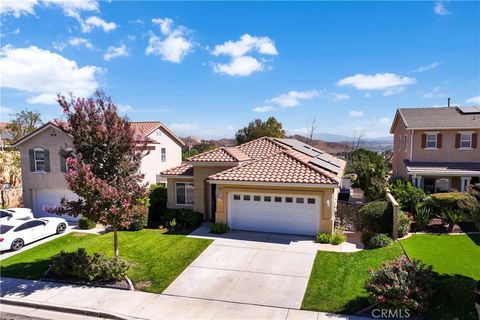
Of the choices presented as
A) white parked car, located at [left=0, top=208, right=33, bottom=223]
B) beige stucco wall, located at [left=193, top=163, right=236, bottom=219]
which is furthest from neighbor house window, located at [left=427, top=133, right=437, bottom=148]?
white parked car, located at [left=0, top=208, right=33, bottom=223]

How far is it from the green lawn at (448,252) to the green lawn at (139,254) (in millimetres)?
8932

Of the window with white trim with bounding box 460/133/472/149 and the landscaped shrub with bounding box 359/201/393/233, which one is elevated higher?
the window with white trim with bounding box 460/133/472/149

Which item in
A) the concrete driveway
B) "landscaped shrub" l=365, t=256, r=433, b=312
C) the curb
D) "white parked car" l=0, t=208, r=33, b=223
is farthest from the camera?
"white parked car" l=0, t=208, r=33, b=223

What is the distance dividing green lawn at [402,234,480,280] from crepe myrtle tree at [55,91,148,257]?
35.6ft

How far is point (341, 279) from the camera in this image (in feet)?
37.9

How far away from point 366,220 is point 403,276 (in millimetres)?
7468

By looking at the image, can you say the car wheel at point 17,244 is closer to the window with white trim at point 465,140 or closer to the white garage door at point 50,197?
the white garage door at point 50,197

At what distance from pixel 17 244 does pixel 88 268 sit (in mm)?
7068

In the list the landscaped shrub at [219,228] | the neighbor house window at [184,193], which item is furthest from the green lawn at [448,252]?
the neighbor house window at [184,193]

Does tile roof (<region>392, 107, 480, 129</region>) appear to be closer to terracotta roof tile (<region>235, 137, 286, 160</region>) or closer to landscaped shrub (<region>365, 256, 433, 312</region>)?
terracotta roof tile (<region>235, 137, 286, 160</region>)

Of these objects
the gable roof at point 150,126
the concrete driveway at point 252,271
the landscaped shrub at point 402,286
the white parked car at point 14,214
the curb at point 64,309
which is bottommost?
the curb at point 64,309

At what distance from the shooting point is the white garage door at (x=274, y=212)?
53.9 ft

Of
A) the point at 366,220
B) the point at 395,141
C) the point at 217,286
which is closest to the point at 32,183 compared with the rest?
the point at 217,286

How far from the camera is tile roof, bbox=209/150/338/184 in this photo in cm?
1616
